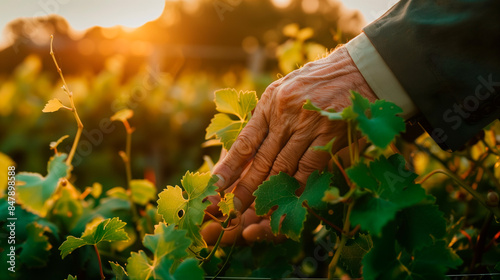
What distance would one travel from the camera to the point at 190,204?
1.04 m

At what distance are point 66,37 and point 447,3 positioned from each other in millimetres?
17925

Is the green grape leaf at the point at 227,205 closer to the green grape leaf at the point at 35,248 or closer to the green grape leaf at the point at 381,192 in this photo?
the green grape leaf at the point at 381,192

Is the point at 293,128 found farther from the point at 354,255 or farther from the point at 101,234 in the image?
the point at 101,234

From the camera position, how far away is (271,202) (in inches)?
40.6

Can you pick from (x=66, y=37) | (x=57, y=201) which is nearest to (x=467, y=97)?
(x=57, y=201)

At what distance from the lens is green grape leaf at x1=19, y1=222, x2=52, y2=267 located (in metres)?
1.27

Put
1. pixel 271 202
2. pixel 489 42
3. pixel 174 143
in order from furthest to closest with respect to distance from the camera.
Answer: pixel 174 143
pixel 489 42
pixel 271 202

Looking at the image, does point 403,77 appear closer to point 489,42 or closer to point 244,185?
point 489,42

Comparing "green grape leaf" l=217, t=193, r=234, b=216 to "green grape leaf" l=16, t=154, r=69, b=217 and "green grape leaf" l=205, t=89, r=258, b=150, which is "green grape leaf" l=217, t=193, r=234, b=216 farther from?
"green grape leaf" l=16, t=154, r=69, b=217

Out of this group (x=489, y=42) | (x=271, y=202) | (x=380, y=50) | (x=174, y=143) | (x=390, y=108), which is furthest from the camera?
(x=174, y=143)

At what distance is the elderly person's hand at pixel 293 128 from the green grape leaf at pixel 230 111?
0.17 feet

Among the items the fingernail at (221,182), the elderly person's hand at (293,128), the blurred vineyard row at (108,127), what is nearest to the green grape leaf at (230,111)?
the elderly person's hand at (293,128)

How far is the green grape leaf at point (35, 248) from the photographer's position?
1271mm

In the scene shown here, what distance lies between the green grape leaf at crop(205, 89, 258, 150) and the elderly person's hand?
5cm
